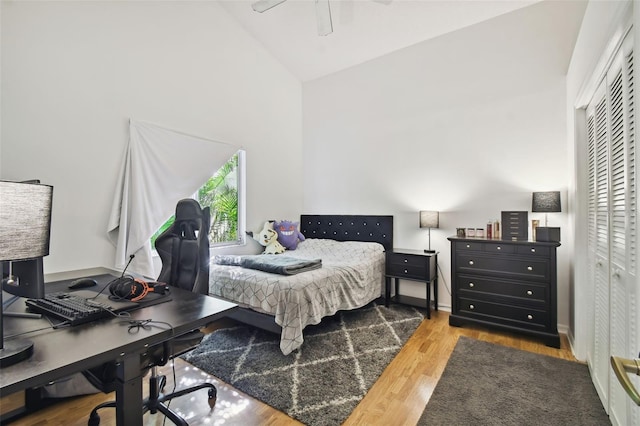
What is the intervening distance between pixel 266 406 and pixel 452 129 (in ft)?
11.1

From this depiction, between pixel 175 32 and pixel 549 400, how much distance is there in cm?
440

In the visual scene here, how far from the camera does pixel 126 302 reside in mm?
1361

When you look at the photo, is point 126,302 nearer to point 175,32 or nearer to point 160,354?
point 160,354

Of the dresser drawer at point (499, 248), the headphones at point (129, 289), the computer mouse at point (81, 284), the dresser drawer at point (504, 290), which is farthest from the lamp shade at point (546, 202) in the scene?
the computer mouse at point (81, 284)

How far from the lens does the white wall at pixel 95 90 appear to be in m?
2.11

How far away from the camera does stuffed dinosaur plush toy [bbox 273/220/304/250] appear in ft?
13.0

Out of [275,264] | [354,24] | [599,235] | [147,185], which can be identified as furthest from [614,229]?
[147,185]

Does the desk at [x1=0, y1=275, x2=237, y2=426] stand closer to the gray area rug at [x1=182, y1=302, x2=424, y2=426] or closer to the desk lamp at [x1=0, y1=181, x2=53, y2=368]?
the desk lamp at [x1=0, y1=181, x2=53, y2=368]

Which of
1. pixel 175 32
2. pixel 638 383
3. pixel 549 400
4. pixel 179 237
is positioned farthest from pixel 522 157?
pixel 175 32

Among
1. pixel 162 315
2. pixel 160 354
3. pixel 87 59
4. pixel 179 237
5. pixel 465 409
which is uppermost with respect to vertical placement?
pixel 87 59

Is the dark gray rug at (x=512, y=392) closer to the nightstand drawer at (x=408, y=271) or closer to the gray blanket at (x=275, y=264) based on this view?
the nightstand drawer at (x=408, y=271)

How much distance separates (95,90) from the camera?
2.45 metres

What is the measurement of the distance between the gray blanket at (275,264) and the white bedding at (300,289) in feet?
0.17

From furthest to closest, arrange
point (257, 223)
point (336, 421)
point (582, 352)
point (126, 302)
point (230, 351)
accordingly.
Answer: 1. point (257, 223)
2. point (230, 351)
3. point (582, 352)
4. point (336, 421)
5. point (126, 302)
